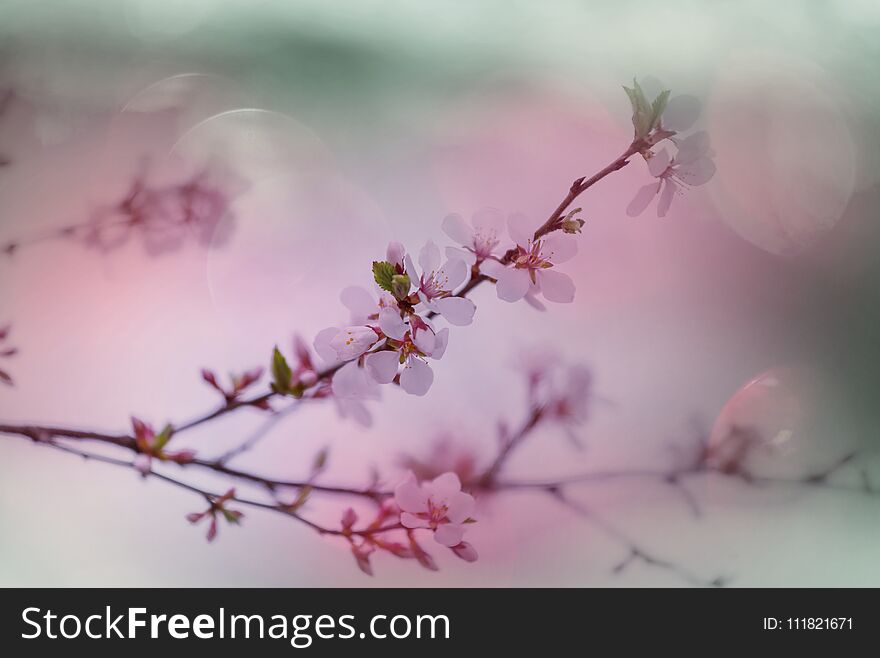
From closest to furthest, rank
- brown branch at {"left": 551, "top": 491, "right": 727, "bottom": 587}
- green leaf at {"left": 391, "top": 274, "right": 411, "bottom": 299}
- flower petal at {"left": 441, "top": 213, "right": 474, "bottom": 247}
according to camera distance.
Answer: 1. green leaf at {"left": 391, "top": 274, "right": 411, "bottom": 299}
2. flower petal at {"left": 441, "top": 213, "right": 474, "bottom": 247}
3. brown branch at {"left": 551, "top": 491, "right": 727, "bottom": 587}

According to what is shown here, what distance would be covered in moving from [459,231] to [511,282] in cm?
7

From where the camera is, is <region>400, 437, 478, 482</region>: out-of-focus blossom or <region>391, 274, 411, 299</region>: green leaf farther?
<region>400, 437, 478, 482</region>: out-of-focus blossom

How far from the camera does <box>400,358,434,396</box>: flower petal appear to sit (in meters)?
0.43

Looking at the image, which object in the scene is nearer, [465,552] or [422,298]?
[422,298]

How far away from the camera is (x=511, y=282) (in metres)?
0.46

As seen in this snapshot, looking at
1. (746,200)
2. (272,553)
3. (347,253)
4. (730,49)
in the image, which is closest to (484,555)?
(272,553)

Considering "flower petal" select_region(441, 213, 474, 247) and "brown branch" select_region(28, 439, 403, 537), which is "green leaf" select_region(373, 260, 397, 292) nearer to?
"flower petal" select_region(441, 213, 474, 247)

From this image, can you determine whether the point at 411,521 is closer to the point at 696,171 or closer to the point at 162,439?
the point at 162,439

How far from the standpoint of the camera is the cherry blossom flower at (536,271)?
1.50 ft

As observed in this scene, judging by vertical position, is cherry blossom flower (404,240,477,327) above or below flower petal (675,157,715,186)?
below

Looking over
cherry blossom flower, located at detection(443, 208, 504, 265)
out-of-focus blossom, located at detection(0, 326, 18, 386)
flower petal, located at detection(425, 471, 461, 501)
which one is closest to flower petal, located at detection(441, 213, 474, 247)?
cherry blossom flower, located at detection(443, 208, 504, 265)

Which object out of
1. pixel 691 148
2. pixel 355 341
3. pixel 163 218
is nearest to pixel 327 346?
pixel 355 341

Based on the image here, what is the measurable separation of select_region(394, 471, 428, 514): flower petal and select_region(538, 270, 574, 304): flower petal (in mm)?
208
